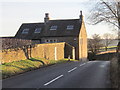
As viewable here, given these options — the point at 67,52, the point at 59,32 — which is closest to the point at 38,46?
the point at 67,52

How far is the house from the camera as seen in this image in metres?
47.3

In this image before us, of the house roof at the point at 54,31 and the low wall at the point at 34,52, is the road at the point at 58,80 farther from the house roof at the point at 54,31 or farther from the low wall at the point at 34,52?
the house roof at the point at 54,31

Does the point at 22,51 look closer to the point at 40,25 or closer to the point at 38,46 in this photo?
the point at 38,46

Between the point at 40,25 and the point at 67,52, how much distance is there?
13541 mm

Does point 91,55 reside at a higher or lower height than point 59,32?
lower

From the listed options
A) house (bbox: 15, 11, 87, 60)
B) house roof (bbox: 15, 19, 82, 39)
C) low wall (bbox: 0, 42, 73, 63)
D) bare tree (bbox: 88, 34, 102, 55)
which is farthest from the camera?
bare tree (bbox: 88, 34, 102, 55)

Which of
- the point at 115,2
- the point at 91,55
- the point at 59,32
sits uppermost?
the point at 115,2

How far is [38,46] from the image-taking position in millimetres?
25969

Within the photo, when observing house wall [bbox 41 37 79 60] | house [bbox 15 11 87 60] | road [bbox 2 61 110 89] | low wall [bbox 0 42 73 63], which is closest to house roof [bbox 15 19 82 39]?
house [bbox 15 11 87 60]

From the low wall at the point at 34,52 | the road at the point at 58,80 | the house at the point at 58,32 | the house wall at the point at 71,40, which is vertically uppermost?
the house at the point at 58,32

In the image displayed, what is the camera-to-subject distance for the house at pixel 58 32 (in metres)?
47.3

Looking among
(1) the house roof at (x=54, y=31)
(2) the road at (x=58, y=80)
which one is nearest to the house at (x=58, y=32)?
(1) the house roof at (x=54, y=31)

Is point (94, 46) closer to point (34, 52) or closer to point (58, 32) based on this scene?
point (58, 32)

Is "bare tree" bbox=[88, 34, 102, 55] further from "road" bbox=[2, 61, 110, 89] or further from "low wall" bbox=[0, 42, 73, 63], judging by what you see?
"road" bbox=[2, 61, 110, 89]
